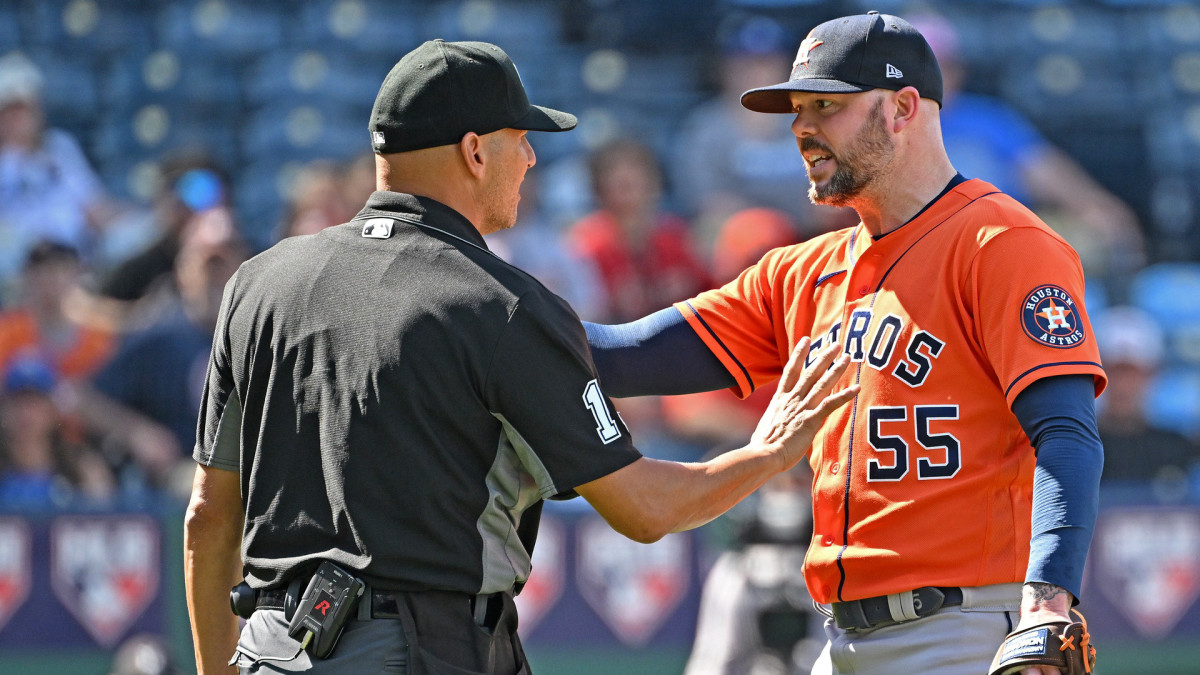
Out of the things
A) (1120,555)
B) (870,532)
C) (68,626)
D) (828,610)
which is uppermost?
(870,532)

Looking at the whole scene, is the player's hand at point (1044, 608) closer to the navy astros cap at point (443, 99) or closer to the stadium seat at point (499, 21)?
the navy astros cap at point (443, 99)

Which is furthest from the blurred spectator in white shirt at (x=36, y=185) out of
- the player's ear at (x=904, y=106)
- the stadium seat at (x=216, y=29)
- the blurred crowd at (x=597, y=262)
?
the player's ear at (x=904, y=106)

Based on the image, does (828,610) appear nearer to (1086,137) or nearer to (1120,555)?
(1120,555)

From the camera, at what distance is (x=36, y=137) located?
8109 millimetres

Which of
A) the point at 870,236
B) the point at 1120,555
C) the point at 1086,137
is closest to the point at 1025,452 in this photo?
the point at 870,236

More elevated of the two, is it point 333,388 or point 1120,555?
point 333,388

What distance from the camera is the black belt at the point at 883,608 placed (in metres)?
2.93

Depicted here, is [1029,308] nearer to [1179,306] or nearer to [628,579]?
[628,579]

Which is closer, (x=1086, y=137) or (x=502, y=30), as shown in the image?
(x=1086, y=137)

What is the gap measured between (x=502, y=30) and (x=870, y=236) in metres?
6.57

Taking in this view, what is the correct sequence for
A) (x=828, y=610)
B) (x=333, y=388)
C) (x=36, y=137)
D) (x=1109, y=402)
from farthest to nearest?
(x=36, y=137) → (x=1109, y=402) → (x=828, y=610) → (x=333, y=388)

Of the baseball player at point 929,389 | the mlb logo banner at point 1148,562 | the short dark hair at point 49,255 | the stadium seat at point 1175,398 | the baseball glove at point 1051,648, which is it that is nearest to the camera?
the baseball glove at point 1051,648

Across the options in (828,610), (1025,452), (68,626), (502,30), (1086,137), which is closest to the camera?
(1025,452)

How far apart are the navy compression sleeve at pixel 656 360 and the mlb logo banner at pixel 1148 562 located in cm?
384
